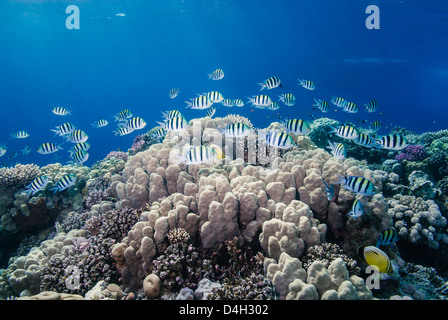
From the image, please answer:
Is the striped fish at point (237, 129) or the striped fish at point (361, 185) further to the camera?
the striped fish at point (237, 129)

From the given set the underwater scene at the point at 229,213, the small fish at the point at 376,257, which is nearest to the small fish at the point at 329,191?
the underwater scene at the point at 229,213

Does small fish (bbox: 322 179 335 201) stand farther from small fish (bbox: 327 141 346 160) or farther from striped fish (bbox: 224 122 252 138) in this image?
striped fish (bbox: 224 122 252 138)

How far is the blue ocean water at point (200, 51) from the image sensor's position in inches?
1297

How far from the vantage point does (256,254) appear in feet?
12.5

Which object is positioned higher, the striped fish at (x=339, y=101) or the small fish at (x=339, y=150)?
A: the striped fish at (x=339, y=101)

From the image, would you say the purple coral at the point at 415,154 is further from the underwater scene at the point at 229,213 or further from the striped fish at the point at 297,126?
the striped fish at the point at 297,126

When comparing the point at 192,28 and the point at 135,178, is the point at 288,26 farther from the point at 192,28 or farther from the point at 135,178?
the point at 135,178

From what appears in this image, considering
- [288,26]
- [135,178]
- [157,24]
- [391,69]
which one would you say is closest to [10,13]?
[157,24]

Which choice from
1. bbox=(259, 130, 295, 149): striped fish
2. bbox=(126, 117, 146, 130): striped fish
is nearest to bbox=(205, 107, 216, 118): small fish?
bbox=(126, 117, 146, 130): striped fish

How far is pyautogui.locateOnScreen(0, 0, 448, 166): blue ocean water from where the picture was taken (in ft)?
108

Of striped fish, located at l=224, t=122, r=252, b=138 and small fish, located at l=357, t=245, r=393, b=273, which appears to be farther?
striped fish, located at l=224, t=122, r=252, b=138

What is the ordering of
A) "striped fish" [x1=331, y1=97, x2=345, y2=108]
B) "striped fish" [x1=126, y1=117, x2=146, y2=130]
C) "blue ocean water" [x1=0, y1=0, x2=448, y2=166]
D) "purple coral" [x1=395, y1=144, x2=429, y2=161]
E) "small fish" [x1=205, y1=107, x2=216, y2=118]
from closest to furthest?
"striped fish" [x1=126, y1=117, x2=146, y2=130]
"small fish" [x1=205, y1=107, x2=216, y2=118]
"striped fish" [x1=331, y1=97, x2=345, y2=108]
"purple coral" [x1=395, y1=144, x2=429, y2=161]
"blue ocean water" [x1=0, y1=0, x2=448, y2=166]

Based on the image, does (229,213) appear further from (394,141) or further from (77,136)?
(77,136)

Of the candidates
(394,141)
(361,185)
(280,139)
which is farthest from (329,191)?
(394,141)
